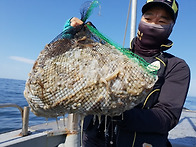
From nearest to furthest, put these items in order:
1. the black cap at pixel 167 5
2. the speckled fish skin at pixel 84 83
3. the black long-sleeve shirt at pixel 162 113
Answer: the speckled fish skin at pixel 84 83 < the black long-sleeve shirt at pixel 162 113 < the black cap at pixel 167 5

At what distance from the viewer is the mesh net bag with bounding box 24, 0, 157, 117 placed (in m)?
0.93

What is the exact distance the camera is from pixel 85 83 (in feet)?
3.04

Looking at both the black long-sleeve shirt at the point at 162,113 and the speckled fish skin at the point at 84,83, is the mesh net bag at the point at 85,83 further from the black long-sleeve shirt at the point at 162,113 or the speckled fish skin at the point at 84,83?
the black long-sleeve shirt at the point at 162,113

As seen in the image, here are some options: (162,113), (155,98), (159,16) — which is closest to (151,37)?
(159,16)

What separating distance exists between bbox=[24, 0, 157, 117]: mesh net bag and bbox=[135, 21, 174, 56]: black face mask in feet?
2.56

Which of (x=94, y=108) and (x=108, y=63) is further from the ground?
(x=108, y=63)

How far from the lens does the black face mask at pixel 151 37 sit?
167cm

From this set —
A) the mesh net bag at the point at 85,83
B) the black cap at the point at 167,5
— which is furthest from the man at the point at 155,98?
the mesh net bag at the point at 85,83

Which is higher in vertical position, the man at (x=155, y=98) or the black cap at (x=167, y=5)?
the black cap at (x=167, y=5)

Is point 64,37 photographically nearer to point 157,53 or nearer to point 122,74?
point 122,74

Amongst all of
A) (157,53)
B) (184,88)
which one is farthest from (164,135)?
(157,53)

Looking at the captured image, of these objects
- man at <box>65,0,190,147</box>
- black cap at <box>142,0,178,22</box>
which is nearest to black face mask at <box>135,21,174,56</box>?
man at <box>65,0,190,147</box>

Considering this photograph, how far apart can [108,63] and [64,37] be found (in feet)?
1.48

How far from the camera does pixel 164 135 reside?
1.58 metres
